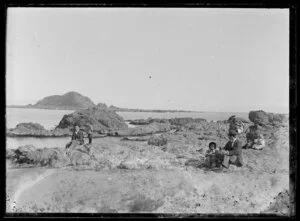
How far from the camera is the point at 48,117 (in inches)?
92.6

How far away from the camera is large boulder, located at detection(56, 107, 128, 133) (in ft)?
7.76

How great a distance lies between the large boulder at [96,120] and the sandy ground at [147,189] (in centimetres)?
30

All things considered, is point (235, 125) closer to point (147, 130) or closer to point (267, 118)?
point (267, 118)

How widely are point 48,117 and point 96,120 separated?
329mm

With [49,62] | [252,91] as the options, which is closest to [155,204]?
[252,91]

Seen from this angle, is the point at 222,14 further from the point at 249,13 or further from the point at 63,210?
the point at 63,210


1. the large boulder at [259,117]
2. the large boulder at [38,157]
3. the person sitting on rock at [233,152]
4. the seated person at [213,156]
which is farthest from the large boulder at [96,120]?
the large boulder at [259,117]

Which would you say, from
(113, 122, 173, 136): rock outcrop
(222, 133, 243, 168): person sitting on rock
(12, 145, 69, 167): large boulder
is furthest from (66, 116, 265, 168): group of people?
(113, 122, 173, 136): rock outcrop

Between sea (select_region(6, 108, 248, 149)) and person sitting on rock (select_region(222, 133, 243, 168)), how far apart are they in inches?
6.6

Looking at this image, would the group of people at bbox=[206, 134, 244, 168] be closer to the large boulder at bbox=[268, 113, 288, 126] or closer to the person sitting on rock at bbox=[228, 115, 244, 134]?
the person sitting on rock at bbox=[228, 115, 244, 134]

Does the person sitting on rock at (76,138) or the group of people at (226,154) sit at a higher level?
the person sitting on rock at (76,138)

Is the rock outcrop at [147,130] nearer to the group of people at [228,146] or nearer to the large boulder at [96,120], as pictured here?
the large boulder at [96,120]

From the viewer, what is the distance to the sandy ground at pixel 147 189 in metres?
2.29

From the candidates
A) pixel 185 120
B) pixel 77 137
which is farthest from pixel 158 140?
pixel 77 137
